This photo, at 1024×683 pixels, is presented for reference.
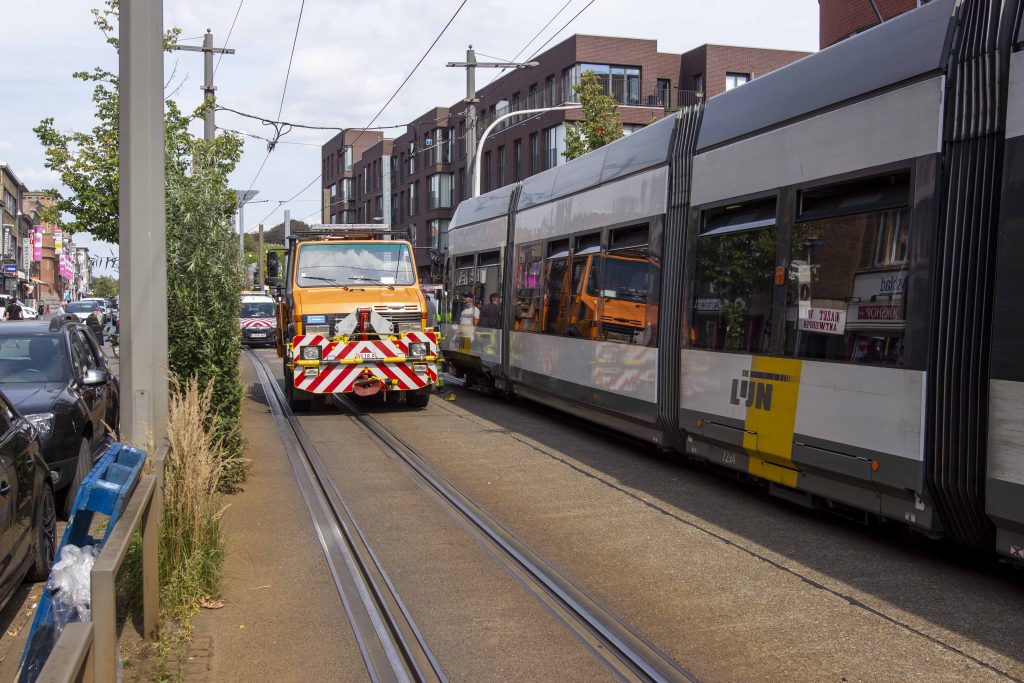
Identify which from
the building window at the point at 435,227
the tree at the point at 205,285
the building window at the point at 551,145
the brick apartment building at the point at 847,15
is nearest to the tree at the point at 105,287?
the building window at the point at 435,227

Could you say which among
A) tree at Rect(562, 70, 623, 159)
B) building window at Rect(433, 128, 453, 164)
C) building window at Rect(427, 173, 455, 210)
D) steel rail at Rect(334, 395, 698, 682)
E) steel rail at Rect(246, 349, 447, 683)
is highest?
Result: building window at Rect(433, 128, 453, 164)

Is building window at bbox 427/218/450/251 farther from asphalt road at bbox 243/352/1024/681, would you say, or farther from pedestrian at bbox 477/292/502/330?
asphalt road at bbox 243/352/1024/681

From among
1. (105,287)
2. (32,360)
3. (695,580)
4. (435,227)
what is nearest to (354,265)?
(32,360)

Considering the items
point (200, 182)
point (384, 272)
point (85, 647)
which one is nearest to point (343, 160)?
point (384, 272)

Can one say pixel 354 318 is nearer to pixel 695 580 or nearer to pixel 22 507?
pixel 22 507

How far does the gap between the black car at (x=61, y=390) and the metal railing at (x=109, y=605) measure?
3000 mm

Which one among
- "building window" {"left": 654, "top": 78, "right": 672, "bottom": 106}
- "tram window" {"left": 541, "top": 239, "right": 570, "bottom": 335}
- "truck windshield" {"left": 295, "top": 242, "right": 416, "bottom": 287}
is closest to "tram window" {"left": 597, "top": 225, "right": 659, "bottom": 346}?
"tram window" {"left": 541, "top": 239, "right": 570, "bottom": 335}

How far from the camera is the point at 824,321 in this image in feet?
22.6

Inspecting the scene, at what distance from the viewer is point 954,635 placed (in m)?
5.07

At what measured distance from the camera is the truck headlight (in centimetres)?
783

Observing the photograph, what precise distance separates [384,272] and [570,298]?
4.62 m

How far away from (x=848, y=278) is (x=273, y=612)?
14.1ft

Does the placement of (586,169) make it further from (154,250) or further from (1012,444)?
(1012,444)

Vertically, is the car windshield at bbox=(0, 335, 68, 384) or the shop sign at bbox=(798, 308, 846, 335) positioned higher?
the shop sign at bbox=(798, 308, 846, 335)
